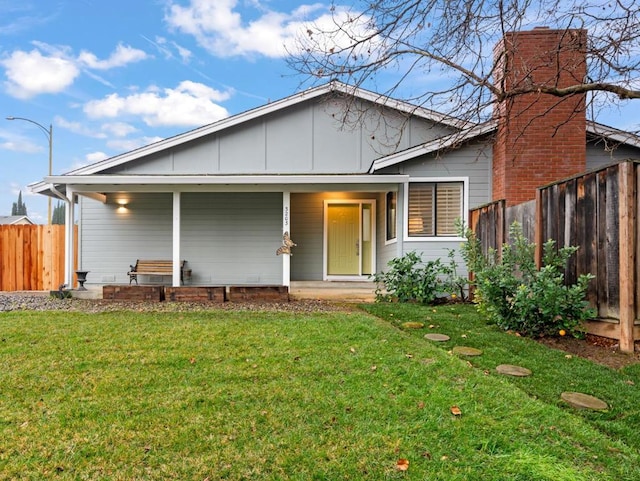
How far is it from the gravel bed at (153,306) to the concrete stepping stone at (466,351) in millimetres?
3396

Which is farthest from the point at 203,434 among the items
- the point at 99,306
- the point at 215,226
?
the point at 215,226

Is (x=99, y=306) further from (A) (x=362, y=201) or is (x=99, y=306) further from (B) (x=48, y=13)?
(B) (x=48, y=13)

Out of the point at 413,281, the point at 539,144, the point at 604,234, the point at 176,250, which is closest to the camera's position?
the point at 604,234

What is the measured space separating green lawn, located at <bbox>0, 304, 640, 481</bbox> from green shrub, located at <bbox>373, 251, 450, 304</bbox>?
3.17m

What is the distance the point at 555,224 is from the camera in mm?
5703

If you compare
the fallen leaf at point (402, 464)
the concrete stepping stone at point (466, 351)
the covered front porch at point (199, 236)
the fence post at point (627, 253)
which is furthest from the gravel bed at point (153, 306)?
the fallen leaf at point (402, 464)

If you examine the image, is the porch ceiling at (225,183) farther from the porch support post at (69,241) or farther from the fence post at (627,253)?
the fence post at (627,253)

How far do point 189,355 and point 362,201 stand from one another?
7.82 metres

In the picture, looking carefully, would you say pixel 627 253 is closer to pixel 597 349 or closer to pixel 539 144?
pixel 597 349

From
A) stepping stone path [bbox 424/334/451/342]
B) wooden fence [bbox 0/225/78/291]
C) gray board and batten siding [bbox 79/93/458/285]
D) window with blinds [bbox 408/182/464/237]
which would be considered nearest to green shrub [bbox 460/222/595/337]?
stepping stone path [bbox 424/334/451/342]

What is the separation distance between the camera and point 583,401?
3.15 m

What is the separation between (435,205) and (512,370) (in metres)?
6.09

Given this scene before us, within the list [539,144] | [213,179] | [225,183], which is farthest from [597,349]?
[213,179]

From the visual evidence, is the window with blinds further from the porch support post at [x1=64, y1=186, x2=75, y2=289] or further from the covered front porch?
the porch support post at [x1=64, y1=186, x2=75, y2=289]
